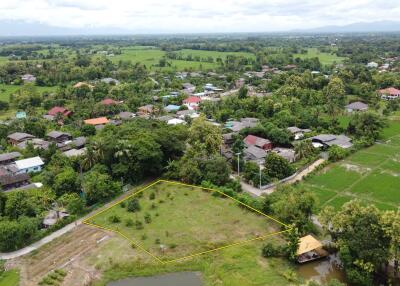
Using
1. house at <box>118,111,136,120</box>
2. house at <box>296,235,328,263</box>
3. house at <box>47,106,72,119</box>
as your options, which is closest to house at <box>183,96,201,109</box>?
house at <box>118,111,136,120</box>

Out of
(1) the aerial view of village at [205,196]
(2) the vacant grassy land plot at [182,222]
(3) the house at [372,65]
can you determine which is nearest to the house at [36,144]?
(1) the aerial view of village at [205,196]

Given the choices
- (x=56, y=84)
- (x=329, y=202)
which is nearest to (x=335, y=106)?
(x=329, y=202)

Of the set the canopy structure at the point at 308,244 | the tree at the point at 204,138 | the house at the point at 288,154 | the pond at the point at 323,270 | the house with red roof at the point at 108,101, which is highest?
the tree at the point at 204,138

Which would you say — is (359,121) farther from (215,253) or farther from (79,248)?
(79,248)

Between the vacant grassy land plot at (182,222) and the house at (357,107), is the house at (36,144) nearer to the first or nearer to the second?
the vacant grassy land plot at (182,222)

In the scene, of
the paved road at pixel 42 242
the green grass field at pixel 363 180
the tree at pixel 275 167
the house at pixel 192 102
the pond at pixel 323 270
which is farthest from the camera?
the house at pixel 192 102

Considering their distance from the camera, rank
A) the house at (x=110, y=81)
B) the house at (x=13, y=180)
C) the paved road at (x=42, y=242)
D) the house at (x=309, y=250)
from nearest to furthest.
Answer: the house at (x=309, y=250)
the paved road at (x=42, y=242)
the house at (x=13, y=180)
the house at (x=110, y=81)

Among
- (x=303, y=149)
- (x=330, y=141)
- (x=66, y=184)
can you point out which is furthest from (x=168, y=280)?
(x=330, y=141)

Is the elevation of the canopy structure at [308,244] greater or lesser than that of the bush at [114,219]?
greater
